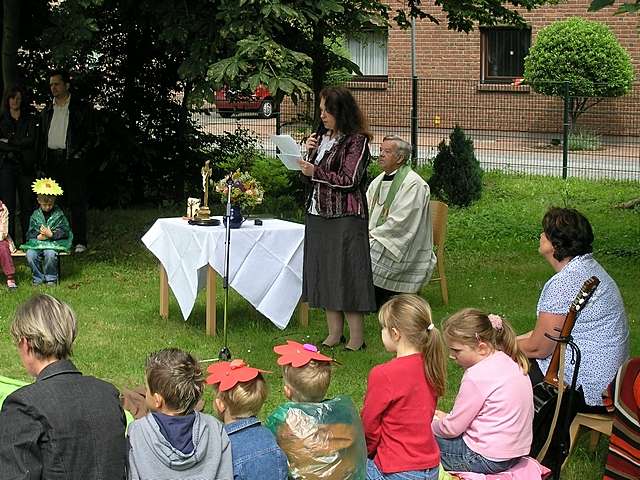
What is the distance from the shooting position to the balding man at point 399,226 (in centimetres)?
938

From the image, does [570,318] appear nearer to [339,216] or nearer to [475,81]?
[339,216]

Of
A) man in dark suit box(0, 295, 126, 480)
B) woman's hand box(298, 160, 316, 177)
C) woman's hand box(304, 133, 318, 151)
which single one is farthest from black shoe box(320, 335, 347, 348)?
man in dark suit box(0, 295, 126, 480)

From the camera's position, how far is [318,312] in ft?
31.7

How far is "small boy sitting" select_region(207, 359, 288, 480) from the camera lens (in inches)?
180

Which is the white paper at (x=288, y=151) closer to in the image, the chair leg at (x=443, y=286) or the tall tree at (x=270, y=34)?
the tall tree at (x=270, y=34)

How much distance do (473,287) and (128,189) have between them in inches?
239

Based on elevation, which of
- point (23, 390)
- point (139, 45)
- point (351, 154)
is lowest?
point (23, 390)

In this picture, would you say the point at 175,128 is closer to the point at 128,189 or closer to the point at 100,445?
the point at 128,189

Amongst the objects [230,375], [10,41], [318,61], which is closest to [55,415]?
[230,375]

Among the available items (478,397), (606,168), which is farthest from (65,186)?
(606,168)

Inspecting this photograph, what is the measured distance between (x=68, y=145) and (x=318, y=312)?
373cm

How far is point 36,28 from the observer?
1429cm

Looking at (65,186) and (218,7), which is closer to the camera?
(218,7)

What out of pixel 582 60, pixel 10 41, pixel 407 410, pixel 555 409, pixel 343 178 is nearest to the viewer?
pixel 407 410
